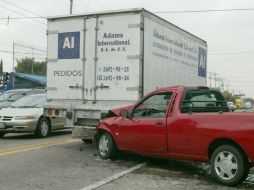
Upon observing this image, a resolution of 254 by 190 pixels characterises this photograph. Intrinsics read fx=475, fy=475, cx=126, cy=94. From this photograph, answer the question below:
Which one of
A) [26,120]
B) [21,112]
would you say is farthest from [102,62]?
[21,112]

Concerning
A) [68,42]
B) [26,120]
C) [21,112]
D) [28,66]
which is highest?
[28,66]

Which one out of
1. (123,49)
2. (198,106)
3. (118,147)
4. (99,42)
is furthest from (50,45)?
(198,106)

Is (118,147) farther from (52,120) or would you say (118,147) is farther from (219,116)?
(52,120)

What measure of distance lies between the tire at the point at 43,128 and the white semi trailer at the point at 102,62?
3097 mm

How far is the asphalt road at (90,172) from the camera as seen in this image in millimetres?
7637

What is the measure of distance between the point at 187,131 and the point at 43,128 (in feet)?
27.6

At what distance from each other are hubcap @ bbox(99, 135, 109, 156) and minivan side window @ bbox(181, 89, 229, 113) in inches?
88.7

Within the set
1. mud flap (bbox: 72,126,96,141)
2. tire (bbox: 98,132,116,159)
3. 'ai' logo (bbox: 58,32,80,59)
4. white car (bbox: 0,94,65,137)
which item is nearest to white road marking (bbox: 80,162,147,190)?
tire (bbox: 98,132,116,159)

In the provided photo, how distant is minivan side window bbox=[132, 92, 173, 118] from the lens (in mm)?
9109

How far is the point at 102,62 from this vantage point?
1157 centimetres

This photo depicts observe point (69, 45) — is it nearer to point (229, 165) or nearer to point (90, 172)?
point (90, 172)

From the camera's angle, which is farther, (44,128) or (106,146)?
(44,128)

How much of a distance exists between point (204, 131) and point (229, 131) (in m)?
0.51

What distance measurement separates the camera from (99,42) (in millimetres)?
11625
